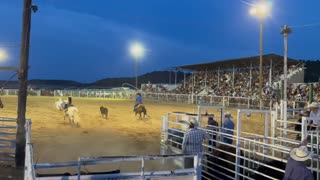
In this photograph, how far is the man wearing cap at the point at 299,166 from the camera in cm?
611

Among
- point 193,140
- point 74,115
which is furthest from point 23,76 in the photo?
point 74,115

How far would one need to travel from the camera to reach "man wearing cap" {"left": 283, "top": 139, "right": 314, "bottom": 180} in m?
6.11

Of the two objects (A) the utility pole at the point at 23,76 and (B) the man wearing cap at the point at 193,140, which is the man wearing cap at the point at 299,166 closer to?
(B) the man wearing cap at the point at 193,140

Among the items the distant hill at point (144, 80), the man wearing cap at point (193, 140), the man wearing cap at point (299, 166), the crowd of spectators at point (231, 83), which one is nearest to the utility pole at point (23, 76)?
the man wearing cap at point (193, 140)

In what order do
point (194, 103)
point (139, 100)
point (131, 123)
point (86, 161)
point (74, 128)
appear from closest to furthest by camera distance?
1. point (86, 161)
2. point (74, 128)
3. point (131, 123)
4. point (139, 100)
5. point (194, 103)

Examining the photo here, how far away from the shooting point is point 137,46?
59.3 metres

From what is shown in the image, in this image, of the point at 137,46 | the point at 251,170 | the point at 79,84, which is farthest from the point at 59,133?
the point at 79,84

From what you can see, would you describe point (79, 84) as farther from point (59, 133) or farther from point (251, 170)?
point (251, 170)

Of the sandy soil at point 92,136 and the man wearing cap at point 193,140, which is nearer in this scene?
the man wearing cap at point 193,140

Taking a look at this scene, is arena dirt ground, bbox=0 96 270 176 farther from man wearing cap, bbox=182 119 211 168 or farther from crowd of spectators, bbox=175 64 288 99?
crowd of spectators, bbox=175 64 288 99

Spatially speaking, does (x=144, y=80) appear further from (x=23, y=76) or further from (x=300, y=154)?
(x=300, y=154)

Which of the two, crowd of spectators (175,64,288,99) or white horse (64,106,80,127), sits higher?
crowd of spectators (175,64,288,99)

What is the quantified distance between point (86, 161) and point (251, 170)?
→ 11.2ft

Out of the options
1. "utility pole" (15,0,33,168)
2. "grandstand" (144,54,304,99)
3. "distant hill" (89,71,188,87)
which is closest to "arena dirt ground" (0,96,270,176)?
"utility pole" (15,0,33,168)
